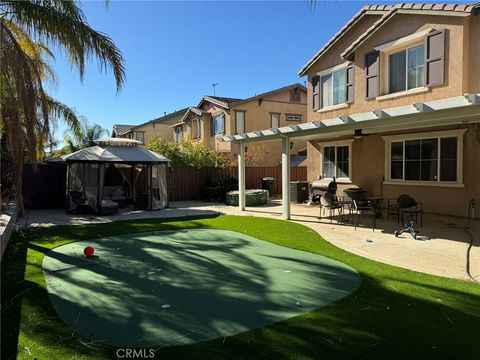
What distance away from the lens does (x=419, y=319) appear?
4180mm

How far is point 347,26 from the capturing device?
15.4 metres

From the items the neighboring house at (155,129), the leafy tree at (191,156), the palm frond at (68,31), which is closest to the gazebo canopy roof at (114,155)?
the leafy tree at (191,156)

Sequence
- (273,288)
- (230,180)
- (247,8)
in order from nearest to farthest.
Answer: (273,288)
(247,8)
(230,180)

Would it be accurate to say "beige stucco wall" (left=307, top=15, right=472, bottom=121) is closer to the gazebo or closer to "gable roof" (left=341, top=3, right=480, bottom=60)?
"gable roof" (left=341, top=3, right=480, bottom=60)

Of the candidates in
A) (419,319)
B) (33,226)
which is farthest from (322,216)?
(33,226)

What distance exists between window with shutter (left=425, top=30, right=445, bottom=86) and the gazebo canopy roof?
11.1 m

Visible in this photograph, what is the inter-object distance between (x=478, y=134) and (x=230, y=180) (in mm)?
12142

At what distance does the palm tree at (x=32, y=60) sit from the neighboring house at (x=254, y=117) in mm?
17777

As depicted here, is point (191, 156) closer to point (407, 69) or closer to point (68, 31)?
point (407, 69)

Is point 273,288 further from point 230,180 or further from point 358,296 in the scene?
point 230,180

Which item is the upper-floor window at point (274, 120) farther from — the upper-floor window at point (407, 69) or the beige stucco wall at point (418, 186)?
the upper-floor window at point (407, 69)

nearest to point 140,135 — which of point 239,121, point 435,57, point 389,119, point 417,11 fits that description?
point 239,121

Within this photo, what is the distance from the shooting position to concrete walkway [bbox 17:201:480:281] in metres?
6.53

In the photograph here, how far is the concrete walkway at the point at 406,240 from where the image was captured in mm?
6532
